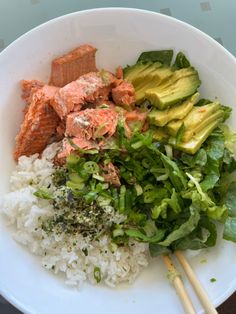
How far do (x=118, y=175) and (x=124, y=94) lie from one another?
37 centimetres

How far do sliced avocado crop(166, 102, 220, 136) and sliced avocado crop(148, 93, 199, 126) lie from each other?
0.7 inches

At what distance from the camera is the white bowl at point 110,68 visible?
6.31 feet

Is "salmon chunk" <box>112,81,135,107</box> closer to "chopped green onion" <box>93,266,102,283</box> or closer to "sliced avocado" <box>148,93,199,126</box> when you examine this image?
"sliced avocado" <box>148,93,199,126</box>

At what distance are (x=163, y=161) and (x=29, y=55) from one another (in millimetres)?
791

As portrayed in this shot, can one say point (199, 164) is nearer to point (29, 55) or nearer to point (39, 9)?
point (29, 55)

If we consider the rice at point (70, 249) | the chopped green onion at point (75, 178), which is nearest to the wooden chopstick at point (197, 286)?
the rice at point (70, 249)

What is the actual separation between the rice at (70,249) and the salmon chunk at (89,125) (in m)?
0.23

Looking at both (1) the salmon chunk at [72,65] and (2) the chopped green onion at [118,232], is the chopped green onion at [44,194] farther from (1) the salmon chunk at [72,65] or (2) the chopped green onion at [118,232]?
(1) the salmon chunk at [72,65]

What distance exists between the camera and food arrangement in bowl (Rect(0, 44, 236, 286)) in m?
1.94

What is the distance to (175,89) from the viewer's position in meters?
2.06

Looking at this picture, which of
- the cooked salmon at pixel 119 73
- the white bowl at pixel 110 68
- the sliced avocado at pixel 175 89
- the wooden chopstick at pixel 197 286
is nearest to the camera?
the wooden chopstick at pixel 197 286

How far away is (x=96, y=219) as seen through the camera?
1.94 metres

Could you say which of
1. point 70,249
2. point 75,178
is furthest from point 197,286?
point 75,178

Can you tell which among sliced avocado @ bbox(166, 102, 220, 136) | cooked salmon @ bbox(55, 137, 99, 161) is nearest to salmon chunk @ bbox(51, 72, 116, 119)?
cooked salmon @ bbox(55, 137, 99, 161)
